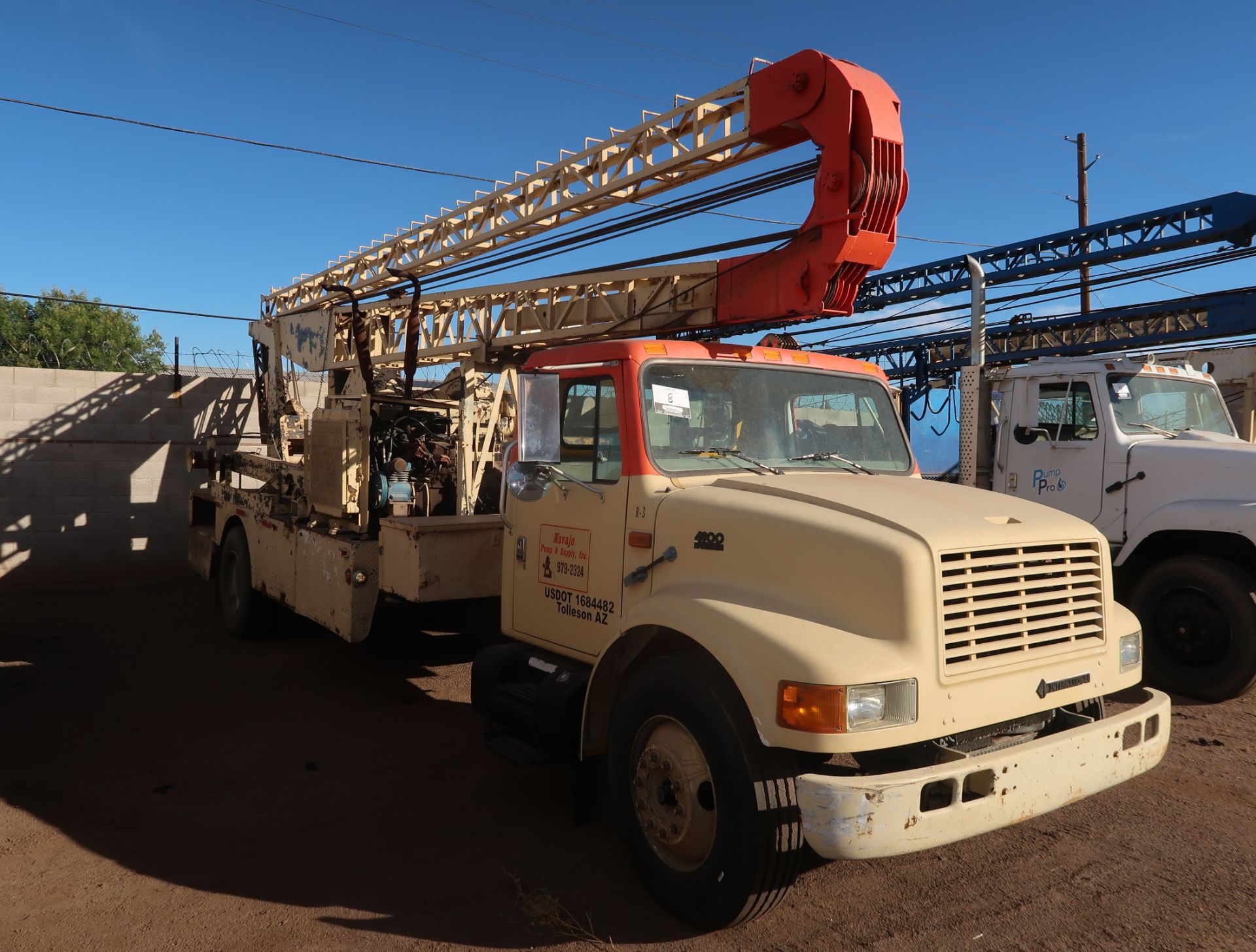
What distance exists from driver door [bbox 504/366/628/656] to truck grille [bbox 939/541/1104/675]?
4.53ft

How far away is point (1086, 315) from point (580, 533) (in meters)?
16.9

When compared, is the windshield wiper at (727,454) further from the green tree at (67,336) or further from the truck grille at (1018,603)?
the green tree at (67,336)

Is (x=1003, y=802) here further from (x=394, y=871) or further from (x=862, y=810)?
(x=394, y=871)

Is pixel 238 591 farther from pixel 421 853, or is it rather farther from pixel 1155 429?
pixel 1155 429

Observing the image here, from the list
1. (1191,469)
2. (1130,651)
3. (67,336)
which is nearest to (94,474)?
(1130,651)

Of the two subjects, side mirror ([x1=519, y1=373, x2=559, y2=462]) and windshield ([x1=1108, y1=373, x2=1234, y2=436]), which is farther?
windshield ([x1=1108, y1=373, x2=1234, y2=436])

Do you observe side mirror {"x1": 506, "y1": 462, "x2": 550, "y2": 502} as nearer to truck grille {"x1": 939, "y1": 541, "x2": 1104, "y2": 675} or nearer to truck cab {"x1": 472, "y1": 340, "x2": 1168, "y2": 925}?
truck cab {"x1": 472, "y1": 340, "x2": 1168, "y2": 925}

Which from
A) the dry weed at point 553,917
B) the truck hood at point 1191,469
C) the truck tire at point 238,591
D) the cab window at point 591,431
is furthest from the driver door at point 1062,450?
the truck tire at point 238,591

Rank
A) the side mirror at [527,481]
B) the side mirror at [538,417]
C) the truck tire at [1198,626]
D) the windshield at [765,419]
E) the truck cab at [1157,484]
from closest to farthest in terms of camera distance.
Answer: the side mirror at [538,417], the windshield at [765,419], the side mirror at [527,481], the truck tire at [1198,626], the truck cab at [1157,484]

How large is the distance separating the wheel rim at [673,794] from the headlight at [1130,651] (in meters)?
1.79

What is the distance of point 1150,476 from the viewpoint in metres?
6.77

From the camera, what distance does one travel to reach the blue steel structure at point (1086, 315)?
14.3 meters

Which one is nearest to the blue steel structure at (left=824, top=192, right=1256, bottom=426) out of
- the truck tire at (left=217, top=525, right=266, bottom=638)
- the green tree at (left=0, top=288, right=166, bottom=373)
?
the truck tire at (left=217, top=525, right=266, bottom=638)

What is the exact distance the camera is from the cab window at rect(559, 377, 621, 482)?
399cm
